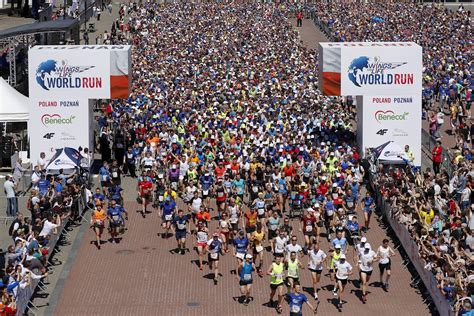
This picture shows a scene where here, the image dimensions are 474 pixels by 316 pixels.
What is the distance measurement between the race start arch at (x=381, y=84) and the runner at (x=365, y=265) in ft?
36.9

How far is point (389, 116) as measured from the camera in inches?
1372

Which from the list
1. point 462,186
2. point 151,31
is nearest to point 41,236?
point 462,186

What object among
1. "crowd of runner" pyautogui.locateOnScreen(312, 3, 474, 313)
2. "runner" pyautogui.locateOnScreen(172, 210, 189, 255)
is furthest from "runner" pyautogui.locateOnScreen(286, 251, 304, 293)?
"runner" pyautogui.locateOnScreen(172, 210, 189, 255)

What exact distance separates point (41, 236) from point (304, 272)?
246 inches

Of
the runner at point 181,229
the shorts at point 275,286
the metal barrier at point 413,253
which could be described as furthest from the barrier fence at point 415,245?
the runner at point 181,229

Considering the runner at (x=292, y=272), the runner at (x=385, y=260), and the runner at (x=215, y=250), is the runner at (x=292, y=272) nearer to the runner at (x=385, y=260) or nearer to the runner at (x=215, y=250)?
the runner at (x=385, y=260)

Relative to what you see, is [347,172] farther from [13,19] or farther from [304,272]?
[13,19]

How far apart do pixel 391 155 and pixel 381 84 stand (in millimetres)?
3289

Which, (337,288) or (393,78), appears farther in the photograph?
Result: (393,78)

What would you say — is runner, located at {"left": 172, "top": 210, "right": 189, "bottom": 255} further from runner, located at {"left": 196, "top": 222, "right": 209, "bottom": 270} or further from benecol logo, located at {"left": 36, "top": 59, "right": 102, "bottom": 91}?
benecol logo, located at {"left": 36, "top": 59, "right": 102, "bottom": 91}

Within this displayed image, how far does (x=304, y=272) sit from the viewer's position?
25578 millimetres

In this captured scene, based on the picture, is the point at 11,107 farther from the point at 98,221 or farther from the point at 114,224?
the point at 98,221

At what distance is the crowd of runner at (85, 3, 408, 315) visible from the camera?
24453 mm

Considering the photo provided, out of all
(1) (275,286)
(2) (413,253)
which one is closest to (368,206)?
(2) (413,253)
